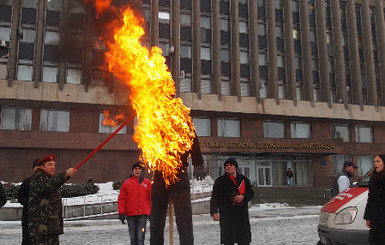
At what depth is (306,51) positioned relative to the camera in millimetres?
36750

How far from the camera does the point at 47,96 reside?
28016 millimetres

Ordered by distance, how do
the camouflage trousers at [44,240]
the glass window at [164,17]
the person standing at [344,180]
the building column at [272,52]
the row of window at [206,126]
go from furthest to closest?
the building column at [272,52], the glass window at [164,17], the row of window at [206,126], the person standing at [344,180], the camouflage trousers at [44,240]

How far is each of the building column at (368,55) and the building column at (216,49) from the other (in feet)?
58.9

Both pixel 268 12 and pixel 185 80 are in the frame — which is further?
pixel 268 12

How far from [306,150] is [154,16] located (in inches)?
759

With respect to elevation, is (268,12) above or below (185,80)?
above

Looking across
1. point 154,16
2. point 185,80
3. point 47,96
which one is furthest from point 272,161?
point 47,96

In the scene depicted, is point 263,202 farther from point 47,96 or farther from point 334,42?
point 334,42

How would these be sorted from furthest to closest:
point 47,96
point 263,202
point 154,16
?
point 154,16 → point 47,96 → point 263,202

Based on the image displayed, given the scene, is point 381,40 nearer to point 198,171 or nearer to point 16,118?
point 16,118

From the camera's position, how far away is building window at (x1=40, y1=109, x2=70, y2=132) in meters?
28.7

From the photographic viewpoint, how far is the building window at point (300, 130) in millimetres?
35750

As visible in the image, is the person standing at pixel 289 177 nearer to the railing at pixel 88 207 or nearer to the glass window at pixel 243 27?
the glass window at pixel 243 27

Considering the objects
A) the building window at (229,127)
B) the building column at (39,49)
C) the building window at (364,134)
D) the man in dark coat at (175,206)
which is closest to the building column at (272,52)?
the building window at (229,127)
